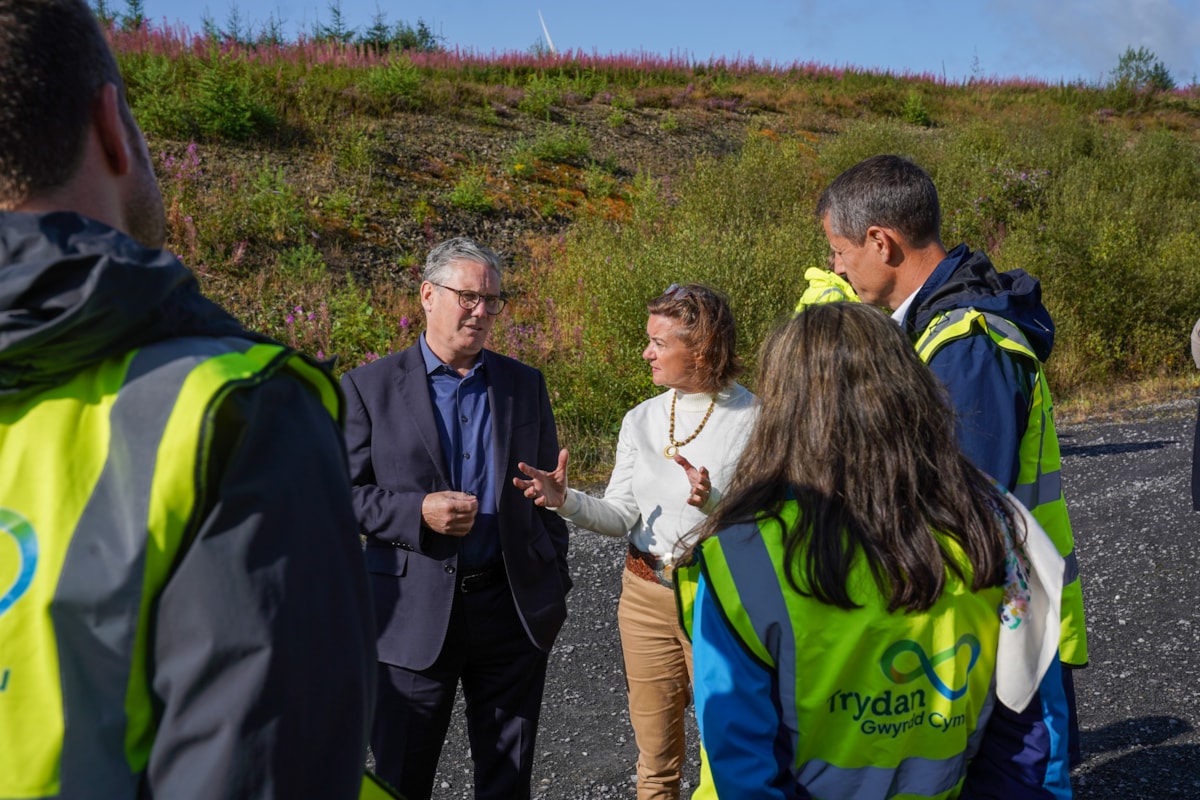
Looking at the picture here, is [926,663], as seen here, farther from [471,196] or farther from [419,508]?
[471,196]

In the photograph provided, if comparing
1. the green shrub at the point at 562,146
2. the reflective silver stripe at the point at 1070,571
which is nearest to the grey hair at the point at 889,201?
the reflective silver stripe at the point at 1070,571

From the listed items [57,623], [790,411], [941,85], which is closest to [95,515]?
[57,623]

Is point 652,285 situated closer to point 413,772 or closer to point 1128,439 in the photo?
point 1128,439

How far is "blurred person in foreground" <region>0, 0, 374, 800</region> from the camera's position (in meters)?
0.91

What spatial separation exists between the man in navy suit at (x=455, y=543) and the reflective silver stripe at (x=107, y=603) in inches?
77.4

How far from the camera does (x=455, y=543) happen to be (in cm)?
303

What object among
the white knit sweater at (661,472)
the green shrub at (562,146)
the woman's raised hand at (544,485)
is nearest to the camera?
the woman's raised hand at (544,485)

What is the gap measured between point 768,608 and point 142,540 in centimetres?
104

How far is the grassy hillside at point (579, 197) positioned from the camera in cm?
963

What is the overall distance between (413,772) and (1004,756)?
192 centimetres

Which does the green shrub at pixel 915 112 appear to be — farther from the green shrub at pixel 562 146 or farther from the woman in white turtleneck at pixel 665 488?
the woman in white turtleneck at pixel 665 488

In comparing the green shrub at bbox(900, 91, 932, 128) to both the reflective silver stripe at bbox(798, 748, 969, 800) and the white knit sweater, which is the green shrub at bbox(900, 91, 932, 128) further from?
the reflective silver stripe at bbox(798, 748, 969, 800)

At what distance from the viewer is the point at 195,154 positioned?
36.7 ft

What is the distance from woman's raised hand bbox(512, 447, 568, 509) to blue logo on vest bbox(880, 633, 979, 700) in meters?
1.57
